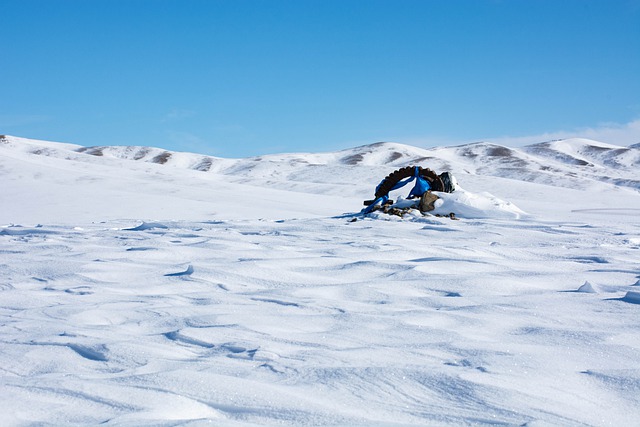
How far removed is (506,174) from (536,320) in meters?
46.4

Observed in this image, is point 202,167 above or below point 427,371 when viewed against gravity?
above

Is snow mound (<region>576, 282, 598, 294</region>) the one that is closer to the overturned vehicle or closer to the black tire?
the overturned vehicle

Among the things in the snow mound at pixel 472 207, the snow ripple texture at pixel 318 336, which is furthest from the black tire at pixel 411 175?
the snow ripple texture at pixel 318 336

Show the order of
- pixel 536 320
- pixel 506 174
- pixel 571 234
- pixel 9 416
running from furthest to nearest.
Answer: pixel 506 174, pixel 571 234, pixel 536 320, pixel 9 416

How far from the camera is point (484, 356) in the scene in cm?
217

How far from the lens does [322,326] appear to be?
2680 millimetres

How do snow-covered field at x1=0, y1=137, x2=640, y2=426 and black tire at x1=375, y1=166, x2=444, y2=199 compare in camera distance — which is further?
black tire at x1=375, y1=166, x2=444, y2=199

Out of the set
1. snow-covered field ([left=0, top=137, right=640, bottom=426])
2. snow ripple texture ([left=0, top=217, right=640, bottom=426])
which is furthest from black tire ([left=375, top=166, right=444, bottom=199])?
snow ripple texture ([left=0, top=217, right=640, bottom=426])

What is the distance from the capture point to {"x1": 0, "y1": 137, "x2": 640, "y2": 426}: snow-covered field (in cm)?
175

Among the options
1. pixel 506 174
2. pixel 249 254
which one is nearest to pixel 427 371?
pixel 249 254

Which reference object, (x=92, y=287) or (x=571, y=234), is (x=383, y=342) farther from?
(x=571, y=234)

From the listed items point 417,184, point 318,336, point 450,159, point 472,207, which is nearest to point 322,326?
point 318,336

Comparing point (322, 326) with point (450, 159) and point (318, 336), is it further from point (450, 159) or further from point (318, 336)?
point (450, 159)

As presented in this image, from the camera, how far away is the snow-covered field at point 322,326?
1.75m
